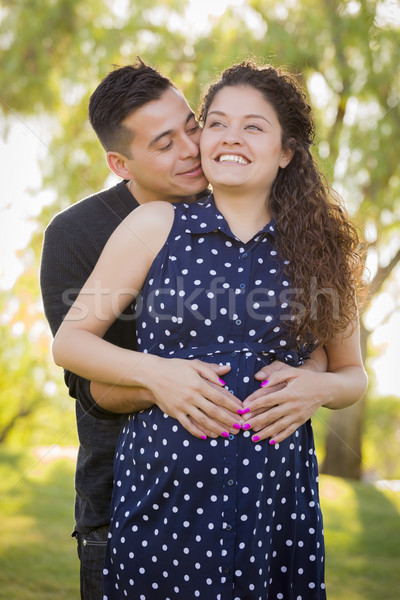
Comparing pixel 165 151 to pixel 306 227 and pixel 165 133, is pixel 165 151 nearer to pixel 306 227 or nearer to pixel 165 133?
pixel 165 133

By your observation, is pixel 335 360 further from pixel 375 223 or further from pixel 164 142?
pixel 375 223

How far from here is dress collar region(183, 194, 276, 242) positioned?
174 cm

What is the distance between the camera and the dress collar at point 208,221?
68.4 inches

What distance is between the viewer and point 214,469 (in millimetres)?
1594

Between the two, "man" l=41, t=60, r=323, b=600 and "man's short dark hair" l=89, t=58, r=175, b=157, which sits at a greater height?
"man's short dark hair" l=89, t=58, r=175, b=157

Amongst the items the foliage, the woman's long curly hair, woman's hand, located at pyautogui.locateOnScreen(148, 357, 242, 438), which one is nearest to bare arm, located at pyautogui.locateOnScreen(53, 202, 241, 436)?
woman's hand, located at pyautogui.locateOnScreen(148, 357, 242, 438)

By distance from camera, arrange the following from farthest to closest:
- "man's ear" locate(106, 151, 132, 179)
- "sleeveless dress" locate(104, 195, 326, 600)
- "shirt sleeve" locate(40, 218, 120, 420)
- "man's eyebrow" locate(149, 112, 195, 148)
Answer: "man's ear" locate(106, 151, 132, 179), "man's eyebrow" locate(149, 112, 195, 148), "shirt sleeve" locate(40, 218, 120, 420), "sleeveless dress" locate(104, 195, 326, 600)

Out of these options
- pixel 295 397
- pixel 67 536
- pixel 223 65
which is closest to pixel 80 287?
pixel 295 397

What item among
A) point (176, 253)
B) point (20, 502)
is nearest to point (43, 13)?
point (20, 502)

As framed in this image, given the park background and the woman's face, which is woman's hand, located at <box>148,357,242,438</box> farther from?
the park background

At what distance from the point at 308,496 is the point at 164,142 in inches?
48.0

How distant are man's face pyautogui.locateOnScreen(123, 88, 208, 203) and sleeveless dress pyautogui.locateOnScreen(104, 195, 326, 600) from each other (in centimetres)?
41

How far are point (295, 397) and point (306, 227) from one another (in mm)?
477

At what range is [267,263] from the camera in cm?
174
